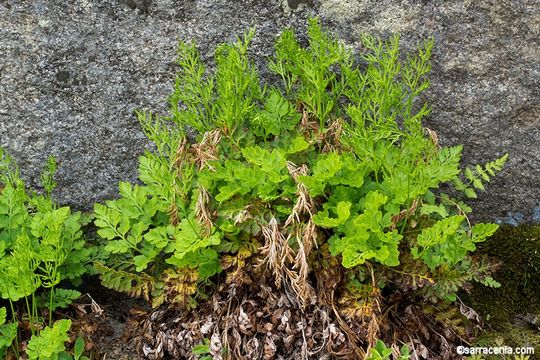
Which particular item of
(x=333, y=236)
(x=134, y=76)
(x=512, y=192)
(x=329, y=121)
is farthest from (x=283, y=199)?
(x=512, y=192)

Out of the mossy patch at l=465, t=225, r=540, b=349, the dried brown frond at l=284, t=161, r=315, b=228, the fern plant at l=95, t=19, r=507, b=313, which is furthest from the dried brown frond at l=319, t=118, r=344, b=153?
the mossy patch at l=465, t=225, r=540, b=349

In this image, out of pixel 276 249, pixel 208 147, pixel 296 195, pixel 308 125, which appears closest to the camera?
pixel 276 249

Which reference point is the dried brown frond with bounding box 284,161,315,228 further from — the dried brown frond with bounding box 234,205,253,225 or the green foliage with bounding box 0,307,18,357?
the green foliage with bounding box 0,307,18,357

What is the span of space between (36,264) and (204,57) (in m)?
1.34

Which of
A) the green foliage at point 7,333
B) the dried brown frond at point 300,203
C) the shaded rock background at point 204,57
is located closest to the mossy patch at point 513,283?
the shaded rock background at point 204,57

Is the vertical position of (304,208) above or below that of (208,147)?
below

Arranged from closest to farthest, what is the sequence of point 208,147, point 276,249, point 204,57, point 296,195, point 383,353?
point 383,353 < point 276,249 < point 296,195 < point 208,147 < point 204,57

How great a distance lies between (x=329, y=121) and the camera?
12.0ft

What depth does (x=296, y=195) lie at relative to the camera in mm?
3246

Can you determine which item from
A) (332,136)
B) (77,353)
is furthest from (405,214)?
(77,353)

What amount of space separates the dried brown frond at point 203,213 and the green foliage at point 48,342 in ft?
2.30

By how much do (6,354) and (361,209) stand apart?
166 cm

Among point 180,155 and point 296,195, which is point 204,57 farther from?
point 296,195

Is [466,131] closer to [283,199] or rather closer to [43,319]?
[283,199]
